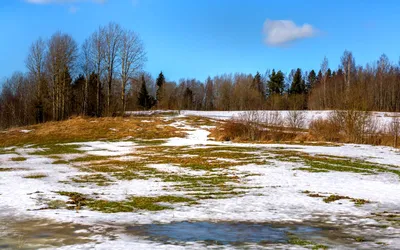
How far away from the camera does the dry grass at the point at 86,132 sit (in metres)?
42.2

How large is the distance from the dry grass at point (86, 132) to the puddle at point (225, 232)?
34110 millimetres

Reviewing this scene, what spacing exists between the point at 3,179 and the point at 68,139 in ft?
87.2

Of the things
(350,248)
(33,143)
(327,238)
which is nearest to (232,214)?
(327,238)

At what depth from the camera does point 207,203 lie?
1103 cm

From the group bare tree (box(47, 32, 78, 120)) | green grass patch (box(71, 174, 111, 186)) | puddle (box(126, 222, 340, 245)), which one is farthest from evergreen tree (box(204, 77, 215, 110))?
puddle (box(126, 222, 340, 245))

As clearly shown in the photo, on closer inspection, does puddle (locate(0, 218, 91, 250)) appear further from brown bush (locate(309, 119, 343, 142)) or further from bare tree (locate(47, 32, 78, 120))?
bare tree (locate(47, 32, 78, 120))

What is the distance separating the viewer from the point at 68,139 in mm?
42250

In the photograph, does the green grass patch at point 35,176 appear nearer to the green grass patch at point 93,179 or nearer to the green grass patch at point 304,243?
the green grass patch at point 93,179

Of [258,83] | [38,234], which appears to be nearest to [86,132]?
[38,234]

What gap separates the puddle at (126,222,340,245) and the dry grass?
34.1 metres

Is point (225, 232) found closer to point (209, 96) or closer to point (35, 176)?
point (35, 176)

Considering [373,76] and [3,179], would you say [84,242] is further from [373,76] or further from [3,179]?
[373,76]

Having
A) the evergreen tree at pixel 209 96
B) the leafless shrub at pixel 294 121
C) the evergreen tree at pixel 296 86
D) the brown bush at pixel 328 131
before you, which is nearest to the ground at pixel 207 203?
the brown bush at pixel 328 131

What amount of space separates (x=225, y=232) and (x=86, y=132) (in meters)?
40.0
